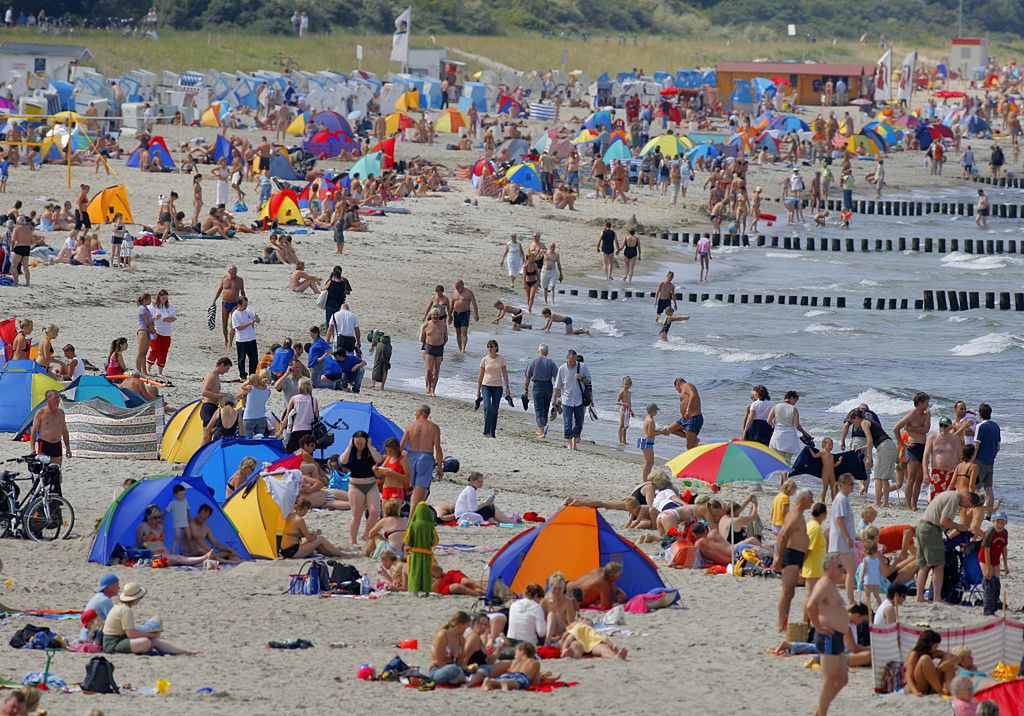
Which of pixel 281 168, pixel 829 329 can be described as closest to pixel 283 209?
pixel 281 168

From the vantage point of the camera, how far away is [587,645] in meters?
10.4

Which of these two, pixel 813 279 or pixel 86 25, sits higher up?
pixel 86 25

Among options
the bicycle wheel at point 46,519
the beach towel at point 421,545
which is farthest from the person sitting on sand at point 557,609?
the bicycle wheel at point 46,519

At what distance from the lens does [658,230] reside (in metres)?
36.3

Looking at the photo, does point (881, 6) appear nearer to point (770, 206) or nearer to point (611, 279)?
point (770, 206)

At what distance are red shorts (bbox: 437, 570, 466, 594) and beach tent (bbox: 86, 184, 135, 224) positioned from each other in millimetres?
18064

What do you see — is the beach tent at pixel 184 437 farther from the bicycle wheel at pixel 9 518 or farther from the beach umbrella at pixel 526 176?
the beach umbrella at pixel 526 176

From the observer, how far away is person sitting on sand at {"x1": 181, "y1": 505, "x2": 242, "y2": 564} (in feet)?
40.5

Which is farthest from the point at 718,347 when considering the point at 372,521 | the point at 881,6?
the point at 881,6

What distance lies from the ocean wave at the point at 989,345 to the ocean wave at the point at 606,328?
5621 millimetres

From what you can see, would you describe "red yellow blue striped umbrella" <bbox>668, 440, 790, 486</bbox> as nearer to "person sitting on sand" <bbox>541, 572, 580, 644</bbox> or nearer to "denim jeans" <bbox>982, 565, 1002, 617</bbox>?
"denim jeans" <bbox>982, 565, 1002, 617</bbox>

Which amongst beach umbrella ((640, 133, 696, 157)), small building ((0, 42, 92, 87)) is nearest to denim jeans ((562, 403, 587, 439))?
beach umbrella ((640, 133, 696, 157))

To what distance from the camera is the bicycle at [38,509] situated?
12.6 meters

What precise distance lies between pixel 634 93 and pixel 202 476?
46.3 metres
